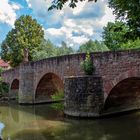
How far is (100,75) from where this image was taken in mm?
15844

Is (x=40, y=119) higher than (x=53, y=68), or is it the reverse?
(x=53, y=68)

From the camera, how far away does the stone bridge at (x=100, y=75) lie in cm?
1439

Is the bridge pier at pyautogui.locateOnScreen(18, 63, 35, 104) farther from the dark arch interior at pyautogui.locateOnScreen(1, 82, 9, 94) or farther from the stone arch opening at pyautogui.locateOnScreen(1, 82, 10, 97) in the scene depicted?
the dark arch interior at pyautogui.locateOnScreen(1, 82, 9, 94)

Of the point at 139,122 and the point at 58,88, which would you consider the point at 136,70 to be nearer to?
the point at 139,122

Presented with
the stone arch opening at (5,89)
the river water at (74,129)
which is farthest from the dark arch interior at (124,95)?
the stone arch opening at (5,89)

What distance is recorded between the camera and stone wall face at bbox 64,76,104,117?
15.4m

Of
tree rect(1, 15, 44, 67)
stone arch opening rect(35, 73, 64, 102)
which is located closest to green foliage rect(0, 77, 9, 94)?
tree rect(1, 15, 44, 67)

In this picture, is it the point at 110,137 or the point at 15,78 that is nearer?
the point at 110,137

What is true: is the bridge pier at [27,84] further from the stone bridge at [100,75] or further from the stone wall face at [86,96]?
the stone wall face at [86,96]

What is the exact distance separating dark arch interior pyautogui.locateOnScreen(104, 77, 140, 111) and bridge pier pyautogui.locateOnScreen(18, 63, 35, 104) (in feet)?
32.4

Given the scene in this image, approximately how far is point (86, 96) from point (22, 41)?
83.1 ft

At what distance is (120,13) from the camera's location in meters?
5.75

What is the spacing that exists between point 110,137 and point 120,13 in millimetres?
7040

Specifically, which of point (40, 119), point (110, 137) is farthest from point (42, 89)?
point (110, 137)
